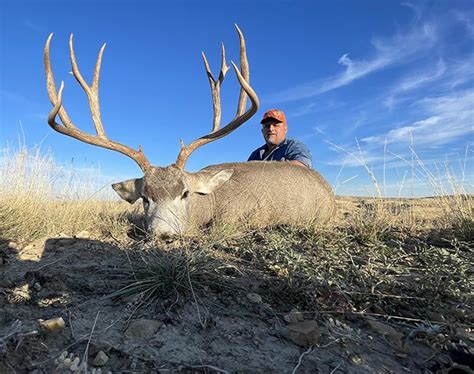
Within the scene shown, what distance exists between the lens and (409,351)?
6.00ft

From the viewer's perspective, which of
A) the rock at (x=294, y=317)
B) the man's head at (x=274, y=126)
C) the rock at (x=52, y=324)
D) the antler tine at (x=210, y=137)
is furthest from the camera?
the man's head at (x=274, y=126)

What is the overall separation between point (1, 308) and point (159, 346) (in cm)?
95

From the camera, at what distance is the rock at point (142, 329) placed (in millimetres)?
1837

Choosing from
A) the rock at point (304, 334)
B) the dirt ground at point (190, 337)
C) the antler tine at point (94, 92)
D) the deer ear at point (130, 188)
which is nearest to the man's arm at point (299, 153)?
the deer ear at point (130, 188)

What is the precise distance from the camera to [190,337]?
187 cm

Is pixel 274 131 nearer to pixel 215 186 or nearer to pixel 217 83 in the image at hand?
pixel 217 83

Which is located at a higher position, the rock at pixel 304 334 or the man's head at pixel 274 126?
the man's head at pixel 274 126

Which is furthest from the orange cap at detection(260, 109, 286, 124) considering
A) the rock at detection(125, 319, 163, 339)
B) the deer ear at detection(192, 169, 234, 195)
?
the rock at detection(125, 319, 163, 339)

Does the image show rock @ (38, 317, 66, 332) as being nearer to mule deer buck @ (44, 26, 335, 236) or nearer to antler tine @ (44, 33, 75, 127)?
mule deer buck @ (44, 26, 335, 236)

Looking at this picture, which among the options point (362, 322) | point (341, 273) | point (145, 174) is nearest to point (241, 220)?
point (145, 174)

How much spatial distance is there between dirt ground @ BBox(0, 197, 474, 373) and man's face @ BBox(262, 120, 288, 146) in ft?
18.8

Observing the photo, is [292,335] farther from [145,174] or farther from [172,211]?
[145,174]

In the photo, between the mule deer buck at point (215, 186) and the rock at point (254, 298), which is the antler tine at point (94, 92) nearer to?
the mule deer buck at point (215, 186)

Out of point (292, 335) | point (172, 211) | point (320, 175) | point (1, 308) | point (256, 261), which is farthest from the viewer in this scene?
point (320, 175)
